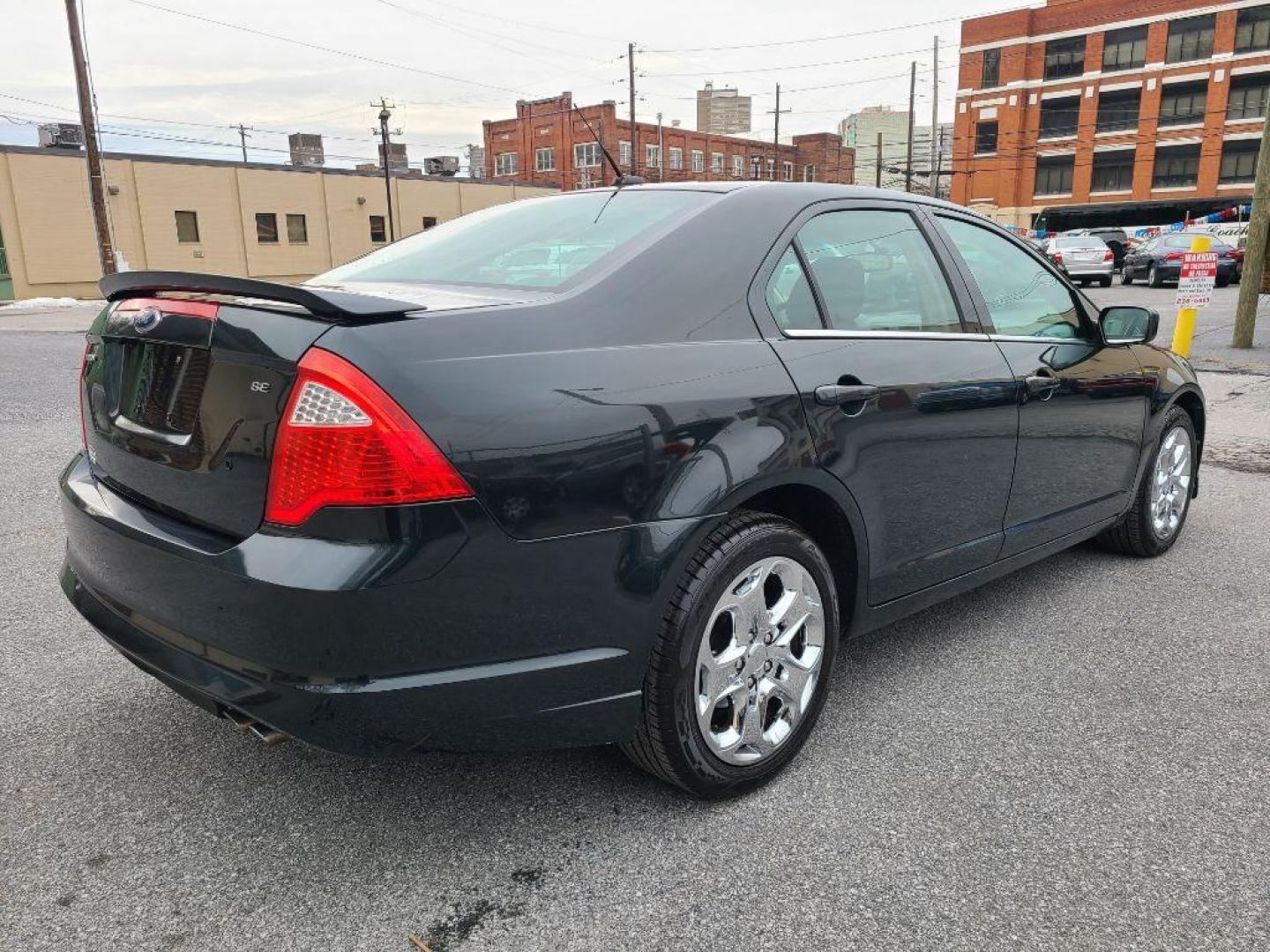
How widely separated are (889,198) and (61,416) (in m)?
7.40

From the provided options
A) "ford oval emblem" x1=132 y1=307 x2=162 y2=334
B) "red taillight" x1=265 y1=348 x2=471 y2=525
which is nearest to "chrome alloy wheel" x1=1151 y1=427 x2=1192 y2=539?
"red taillight" x1=265 y1=348 x2=471 y2=525

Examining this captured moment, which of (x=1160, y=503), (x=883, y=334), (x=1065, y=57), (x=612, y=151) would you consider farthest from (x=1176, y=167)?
(x=883, y=334)

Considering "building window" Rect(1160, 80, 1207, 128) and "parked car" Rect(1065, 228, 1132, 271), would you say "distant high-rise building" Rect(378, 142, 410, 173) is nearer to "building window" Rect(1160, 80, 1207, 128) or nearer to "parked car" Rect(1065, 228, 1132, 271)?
"parked car" Rect(1065, 228, 1132, 271)

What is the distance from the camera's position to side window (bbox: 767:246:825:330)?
8.54 ft

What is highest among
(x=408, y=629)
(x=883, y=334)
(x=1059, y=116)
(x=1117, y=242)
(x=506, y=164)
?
(x=1059, y=116)

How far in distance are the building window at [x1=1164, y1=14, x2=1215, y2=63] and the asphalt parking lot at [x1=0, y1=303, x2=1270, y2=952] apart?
65073 millimetres

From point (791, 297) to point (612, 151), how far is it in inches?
2634

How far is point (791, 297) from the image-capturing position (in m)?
2.67

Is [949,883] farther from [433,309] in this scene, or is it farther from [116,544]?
[116,544]

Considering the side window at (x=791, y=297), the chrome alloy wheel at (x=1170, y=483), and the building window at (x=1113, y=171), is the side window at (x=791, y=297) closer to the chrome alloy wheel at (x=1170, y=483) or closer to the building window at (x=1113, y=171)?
the chrome alloy wheel at (x=1170, y=483)

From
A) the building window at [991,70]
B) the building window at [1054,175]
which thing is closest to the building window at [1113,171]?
the building window at [1054,175]

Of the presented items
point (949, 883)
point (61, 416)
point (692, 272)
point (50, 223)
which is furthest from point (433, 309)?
point (50, 223)

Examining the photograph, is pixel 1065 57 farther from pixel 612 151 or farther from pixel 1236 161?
pixel 612 151

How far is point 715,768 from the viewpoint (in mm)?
2404
